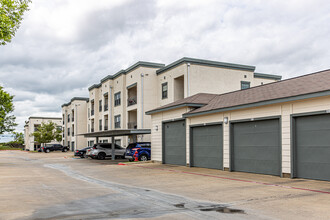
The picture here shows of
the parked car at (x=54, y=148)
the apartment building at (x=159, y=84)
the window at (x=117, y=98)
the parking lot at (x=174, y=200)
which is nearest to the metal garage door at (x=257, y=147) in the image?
the parking lot at (x=174, y=200)

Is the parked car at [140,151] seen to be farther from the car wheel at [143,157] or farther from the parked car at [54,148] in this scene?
the parked car at [54,148]

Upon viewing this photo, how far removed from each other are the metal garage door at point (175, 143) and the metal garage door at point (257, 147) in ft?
15.9

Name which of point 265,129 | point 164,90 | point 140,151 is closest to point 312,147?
point 265,129

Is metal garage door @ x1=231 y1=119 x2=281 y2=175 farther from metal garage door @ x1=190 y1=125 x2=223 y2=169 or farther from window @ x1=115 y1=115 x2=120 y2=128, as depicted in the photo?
window @ x1=115 y1=115 x2=120 y2=128

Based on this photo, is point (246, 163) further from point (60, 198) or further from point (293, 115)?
point (60, 198)

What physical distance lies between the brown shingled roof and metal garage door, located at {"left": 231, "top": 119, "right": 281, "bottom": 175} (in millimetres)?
1162

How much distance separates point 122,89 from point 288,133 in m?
29.2

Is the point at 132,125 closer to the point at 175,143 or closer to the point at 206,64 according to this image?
the point at 206,64

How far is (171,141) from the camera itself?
900 inches

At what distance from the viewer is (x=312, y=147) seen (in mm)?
13039

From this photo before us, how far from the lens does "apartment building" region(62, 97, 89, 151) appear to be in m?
62.3

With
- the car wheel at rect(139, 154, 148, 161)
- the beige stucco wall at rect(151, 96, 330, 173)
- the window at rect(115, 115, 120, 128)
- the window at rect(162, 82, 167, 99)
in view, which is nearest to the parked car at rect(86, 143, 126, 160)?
the car wheel at rect(139, 154, 148, 161)

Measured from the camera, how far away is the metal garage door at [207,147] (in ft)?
60.1

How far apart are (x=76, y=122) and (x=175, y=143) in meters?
44.8
